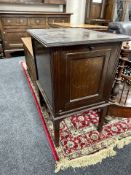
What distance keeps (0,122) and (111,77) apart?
122 centimetres

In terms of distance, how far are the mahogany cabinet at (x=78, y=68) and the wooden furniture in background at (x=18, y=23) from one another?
2.44 m

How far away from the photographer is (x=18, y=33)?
10.4 feet

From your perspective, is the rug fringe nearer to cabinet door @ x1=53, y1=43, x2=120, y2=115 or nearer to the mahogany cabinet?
the mahogany cabinet

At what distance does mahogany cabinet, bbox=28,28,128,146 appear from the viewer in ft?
2.68

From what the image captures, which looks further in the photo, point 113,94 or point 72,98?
point 113,94

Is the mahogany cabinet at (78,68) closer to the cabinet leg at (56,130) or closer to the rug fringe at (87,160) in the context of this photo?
the cabinet leg at (56,130)

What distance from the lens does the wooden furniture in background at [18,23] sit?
A: 2980 millimetres

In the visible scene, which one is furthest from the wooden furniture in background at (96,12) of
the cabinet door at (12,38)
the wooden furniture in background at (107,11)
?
the cabinet door at (12,38)

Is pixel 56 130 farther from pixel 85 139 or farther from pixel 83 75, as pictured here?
pixel 83 75

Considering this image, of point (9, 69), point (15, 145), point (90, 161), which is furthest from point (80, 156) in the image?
point (9, 69)

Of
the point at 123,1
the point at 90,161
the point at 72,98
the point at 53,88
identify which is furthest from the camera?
the point at 123,1

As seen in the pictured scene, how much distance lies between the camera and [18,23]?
10.1 feet

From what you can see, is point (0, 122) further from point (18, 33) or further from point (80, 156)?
point (18, 33)

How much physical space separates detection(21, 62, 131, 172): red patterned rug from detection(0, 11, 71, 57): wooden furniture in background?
7.13 ft
